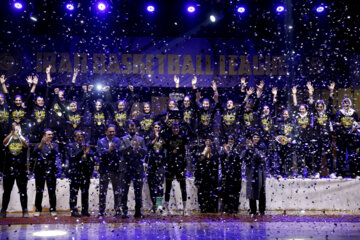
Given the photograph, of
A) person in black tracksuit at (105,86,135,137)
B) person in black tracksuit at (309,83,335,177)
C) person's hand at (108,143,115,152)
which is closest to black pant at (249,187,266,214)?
person in black tracksuit at (309,83,335,177)

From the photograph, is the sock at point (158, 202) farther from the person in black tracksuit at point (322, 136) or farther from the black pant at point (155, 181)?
the person in black tracksuit at point (322, 136)

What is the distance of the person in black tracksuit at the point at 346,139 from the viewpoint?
25.9 feet

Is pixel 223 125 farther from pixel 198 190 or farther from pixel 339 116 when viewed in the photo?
pixel 339 116

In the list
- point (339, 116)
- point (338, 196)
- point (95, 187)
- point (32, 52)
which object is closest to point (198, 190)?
point (95, 187)

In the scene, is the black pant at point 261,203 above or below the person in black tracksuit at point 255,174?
below

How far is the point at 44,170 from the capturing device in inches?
258

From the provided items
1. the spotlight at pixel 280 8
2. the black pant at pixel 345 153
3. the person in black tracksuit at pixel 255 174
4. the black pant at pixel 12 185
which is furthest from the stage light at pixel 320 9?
the black pant at pixel 12 185

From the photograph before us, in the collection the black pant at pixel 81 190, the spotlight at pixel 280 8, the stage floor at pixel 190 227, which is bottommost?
the stage floor at pixel 190 227

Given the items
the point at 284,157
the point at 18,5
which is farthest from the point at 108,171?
the point at 18,5

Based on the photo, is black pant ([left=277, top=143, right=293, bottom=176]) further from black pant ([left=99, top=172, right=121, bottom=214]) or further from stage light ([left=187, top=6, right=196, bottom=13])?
stage light ([left=187, top=6, right=196, bottom=13])

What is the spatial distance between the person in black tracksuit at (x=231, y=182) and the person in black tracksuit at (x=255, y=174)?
6.5 inches

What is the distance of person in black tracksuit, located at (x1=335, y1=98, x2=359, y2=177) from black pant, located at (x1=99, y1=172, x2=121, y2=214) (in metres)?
4.52

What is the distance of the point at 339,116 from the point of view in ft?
26.3

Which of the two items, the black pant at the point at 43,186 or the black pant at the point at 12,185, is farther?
the black pant at the point at 43,186
